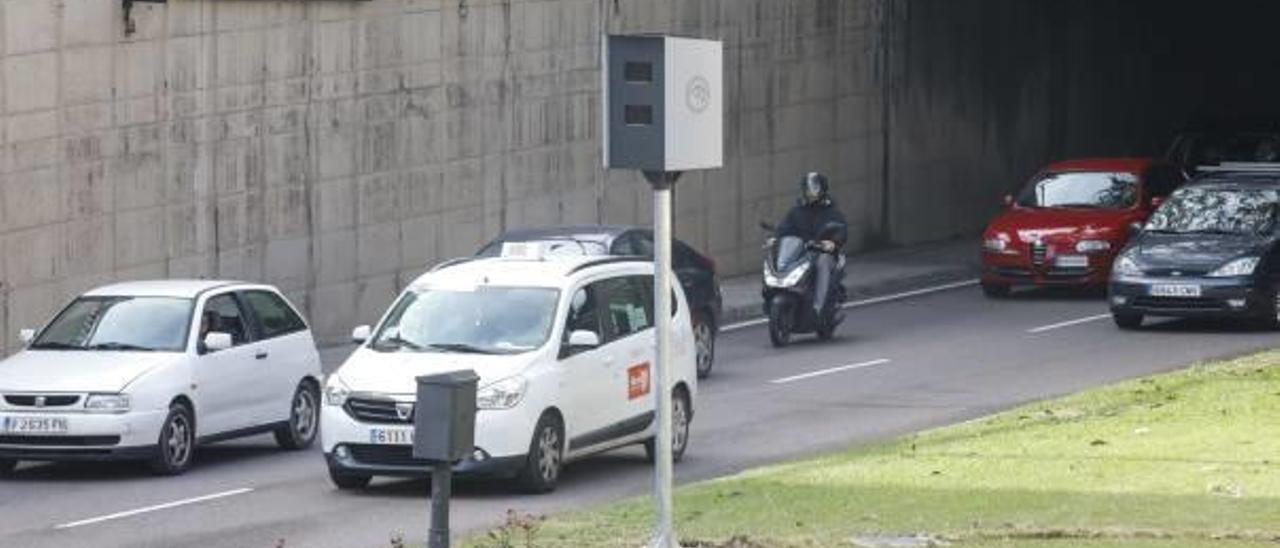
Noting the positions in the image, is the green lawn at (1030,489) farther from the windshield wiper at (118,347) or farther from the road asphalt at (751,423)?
the windshield wiper at (118,347)

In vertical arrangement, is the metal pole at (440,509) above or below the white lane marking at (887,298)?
above

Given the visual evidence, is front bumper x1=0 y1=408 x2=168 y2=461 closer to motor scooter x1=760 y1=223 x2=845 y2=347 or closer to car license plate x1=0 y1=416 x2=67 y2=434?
car license plate x1=0 y1=416 x2=67 y2=434

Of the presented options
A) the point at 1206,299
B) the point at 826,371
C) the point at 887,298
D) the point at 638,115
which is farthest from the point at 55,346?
the point at 887,298

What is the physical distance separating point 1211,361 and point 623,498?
31.9ft

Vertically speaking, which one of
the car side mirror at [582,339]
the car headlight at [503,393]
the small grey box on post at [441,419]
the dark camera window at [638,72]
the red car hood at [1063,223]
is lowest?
the red car hood at [1063,223]

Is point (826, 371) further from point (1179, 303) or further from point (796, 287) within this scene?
point (1179, 303)

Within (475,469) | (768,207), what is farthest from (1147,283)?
(475,469)

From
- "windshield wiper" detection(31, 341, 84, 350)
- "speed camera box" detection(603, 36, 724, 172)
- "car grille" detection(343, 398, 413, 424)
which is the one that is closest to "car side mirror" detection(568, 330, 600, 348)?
"car grille" detection(343, 398, 413, 424)

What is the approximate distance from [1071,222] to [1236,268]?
17.0 ft

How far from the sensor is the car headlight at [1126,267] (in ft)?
102

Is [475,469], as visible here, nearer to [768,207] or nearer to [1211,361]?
[1211,361]

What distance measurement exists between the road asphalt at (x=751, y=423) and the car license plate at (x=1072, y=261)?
48 cm

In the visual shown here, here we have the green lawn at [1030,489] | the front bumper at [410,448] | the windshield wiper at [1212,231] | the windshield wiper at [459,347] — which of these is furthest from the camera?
the windshield wiper at [1212,231]

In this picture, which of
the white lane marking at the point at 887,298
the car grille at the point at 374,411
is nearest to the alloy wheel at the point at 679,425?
the car grille at the point at 374,411
